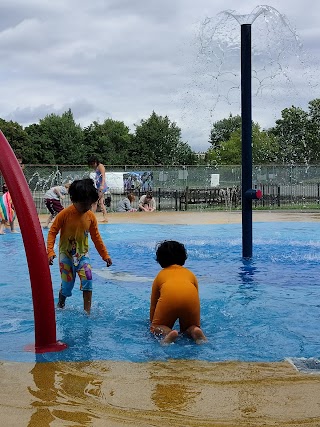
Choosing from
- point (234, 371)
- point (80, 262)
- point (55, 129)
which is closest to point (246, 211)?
point (80, 262)

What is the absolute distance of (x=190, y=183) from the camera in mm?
30797

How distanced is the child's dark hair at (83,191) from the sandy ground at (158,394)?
174 cm

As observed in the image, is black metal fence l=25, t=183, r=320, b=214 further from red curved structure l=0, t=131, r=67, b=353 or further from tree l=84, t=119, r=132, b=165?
tree l=84, t=119, r=132, b=165

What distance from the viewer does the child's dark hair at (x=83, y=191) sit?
5.46 metres

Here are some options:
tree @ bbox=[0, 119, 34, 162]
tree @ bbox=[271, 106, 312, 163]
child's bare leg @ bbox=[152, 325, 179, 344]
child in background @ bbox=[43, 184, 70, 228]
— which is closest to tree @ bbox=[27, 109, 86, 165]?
tree @ bbox=[0, 119, 34, 162]

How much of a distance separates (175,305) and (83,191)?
4.58 ft

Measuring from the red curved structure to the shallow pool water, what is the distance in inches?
6.3

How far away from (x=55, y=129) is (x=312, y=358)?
77.2 metres

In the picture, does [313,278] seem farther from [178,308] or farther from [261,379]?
[261,379]

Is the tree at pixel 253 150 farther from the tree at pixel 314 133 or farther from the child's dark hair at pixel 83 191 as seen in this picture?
the child's dark hair at pixel 83 191

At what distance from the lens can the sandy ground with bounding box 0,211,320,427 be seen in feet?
10.3

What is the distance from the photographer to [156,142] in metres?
79.6

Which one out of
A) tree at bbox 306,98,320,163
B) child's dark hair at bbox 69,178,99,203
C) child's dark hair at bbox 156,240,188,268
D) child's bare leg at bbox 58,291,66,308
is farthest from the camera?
tree at bbox 306,98,320,163

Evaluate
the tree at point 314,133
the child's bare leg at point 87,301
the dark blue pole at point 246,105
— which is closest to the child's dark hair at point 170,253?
the child's bare leg at point 87,301
